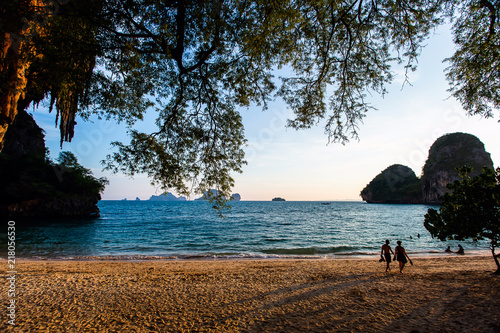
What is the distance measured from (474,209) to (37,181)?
233 ft

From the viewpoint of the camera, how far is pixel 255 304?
674cm

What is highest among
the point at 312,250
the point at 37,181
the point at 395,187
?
the point at 37,181

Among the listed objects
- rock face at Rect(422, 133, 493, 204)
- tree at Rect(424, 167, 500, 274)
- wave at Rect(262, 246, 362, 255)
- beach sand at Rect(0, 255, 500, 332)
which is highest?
rock face at Rect(422, 133, 493, 204)

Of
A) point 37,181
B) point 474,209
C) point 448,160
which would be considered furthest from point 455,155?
point 37,181

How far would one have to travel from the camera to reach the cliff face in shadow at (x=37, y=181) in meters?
46.8

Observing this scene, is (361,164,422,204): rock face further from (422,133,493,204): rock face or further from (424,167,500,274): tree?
(424,167,500,274): tree

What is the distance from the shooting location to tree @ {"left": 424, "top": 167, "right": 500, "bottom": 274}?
29.2 feet

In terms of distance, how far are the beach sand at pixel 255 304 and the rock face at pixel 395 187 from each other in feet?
583

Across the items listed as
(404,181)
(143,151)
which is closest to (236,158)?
(143,151)

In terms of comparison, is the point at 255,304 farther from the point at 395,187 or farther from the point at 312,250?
the point at 395,187

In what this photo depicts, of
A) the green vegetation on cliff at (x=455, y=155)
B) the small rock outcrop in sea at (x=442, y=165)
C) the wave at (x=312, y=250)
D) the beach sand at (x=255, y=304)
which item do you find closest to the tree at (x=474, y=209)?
the beach sand at (x=255, y=304)

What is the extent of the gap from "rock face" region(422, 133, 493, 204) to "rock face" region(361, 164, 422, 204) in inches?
757

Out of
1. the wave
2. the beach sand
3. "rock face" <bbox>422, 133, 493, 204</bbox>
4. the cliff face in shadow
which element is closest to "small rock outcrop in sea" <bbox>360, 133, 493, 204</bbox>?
"rock face" <bbox>422, 133, 493, 204</bbox>

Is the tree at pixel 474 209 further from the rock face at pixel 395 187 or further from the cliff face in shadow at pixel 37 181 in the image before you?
the rock face at pixel 395 187
